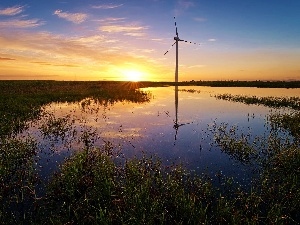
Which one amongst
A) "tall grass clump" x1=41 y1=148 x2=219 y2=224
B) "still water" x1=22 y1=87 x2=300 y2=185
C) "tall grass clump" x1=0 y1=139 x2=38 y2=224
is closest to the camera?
"tall grass clump" x1=41 y1=148 x2=219 y2=224

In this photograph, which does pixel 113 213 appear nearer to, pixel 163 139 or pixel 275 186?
pixel 275 186

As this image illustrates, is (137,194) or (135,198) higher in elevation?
(137,194)

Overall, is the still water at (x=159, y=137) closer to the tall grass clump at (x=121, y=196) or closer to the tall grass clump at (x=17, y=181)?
the tall grass clump at (x=17, y=181)

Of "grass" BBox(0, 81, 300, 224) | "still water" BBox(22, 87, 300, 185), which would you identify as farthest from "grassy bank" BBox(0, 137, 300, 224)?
"still water" BBox(22, 87, 300, 185)

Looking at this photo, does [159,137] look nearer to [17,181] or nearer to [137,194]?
[17,181]

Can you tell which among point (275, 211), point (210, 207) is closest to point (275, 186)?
point (275, 211)

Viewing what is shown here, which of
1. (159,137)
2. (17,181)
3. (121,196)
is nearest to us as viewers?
(121,196)

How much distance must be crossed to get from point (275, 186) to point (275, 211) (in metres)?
2.57

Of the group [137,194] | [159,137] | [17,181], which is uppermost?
[137,194]

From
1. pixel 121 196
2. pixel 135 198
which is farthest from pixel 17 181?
pixel 135 198

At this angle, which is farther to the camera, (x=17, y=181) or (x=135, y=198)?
(x=17, y=181)

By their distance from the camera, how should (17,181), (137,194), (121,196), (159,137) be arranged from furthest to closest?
(159,137)
(17,181)
(121,196)
(137,194)

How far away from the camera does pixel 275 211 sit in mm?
8305

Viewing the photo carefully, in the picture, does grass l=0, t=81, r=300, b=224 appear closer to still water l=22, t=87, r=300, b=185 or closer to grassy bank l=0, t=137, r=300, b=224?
grassy bank l=0, t=137, r=300, b=224
